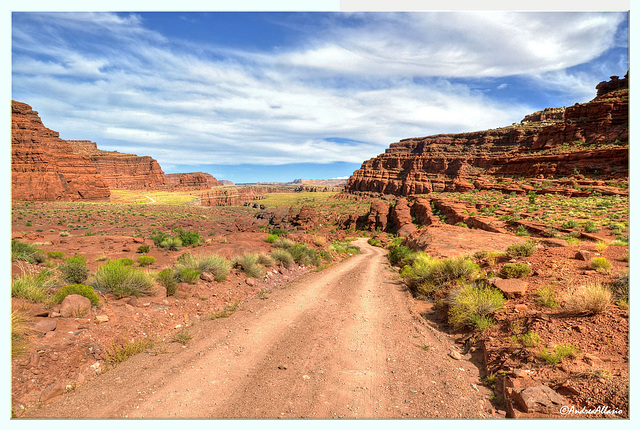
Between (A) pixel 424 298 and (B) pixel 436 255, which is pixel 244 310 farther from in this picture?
(B) pixel 436 255

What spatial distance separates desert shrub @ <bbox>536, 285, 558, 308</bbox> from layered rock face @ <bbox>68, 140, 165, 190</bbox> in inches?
7671

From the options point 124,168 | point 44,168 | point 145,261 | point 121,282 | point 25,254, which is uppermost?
point 124,168

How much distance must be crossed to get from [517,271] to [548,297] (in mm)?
2196

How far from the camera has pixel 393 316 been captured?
8.07 metres

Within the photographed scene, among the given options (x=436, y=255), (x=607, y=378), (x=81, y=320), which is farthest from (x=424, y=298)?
(x=81, y=320)

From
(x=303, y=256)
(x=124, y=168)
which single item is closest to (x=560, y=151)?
(x=303, y=256)

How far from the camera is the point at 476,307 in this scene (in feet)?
21.8

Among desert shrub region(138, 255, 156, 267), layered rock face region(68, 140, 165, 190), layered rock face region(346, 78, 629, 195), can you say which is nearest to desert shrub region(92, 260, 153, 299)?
desert shrub region(138, 255, 156, 267)

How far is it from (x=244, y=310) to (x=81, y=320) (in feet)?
13.4

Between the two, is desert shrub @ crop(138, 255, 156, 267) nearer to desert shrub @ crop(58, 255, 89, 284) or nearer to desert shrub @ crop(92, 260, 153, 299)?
desert shrub @ crop(58, 255, 89, 284)

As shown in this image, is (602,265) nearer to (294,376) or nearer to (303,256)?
(294,376)

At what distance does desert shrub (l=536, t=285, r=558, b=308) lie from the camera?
19.0ft

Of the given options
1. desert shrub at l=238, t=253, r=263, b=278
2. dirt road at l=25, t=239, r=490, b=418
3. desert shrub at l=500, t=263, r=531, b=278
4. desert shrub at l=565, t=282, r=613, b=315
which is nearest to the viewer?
dirt road at l=25, t=239, r=490, b=418

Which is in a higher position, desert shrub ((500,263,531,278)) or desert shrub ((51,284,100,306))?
desert shrub ((500,263,531,278))
